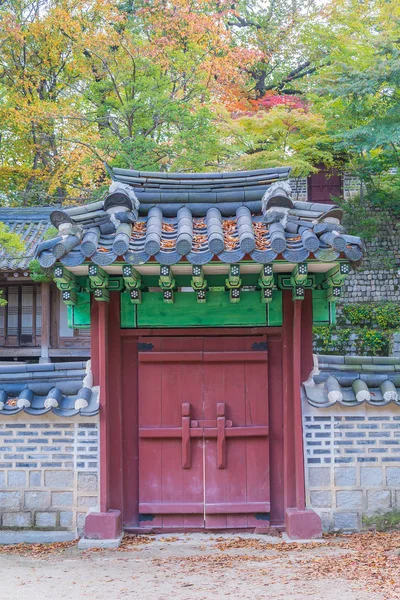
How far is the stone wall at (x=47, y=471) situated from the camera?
20.5 ft

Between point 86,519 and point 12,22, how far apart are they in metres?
17.5

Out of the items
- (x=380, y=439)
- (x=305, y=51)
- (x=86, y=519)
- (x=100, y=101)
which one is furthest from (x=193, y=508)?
(x=305, y=51)

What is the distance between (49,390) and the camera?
6.46 metres

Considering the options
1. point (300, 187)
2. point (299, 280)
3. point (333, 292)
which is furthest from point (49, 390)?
point (300, 187)

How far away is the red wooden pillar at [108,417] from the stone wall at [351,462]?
195cm

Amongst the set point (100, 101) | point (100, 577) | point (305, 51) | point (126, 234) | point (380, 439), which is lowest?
point (100, 577)

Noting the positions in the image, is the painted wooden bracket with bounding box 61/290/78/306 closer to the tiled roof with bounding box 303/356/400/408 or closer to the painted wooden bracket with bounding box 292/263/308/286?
the painted wooden bracket with bounding box 292/263/308/286

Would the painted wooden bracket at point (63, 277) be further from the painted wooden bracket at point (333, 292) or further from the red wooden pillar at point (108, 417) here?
the painted wooden bracket at point (333, 292)

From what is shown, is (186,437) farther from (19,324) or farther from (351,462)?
(19,324)

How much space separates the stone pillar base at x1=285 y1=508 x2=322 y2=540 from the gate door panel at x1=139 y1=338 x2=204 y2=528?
0.94 m

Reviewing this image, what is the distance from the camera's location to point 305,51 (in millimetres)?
23219

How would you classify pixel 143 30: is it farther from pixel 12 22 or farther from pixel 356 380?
pixel 356 380

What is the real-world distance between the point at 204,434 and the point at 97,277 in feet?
6.57

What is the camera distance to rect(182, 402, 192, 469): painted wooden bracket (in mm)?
6387
